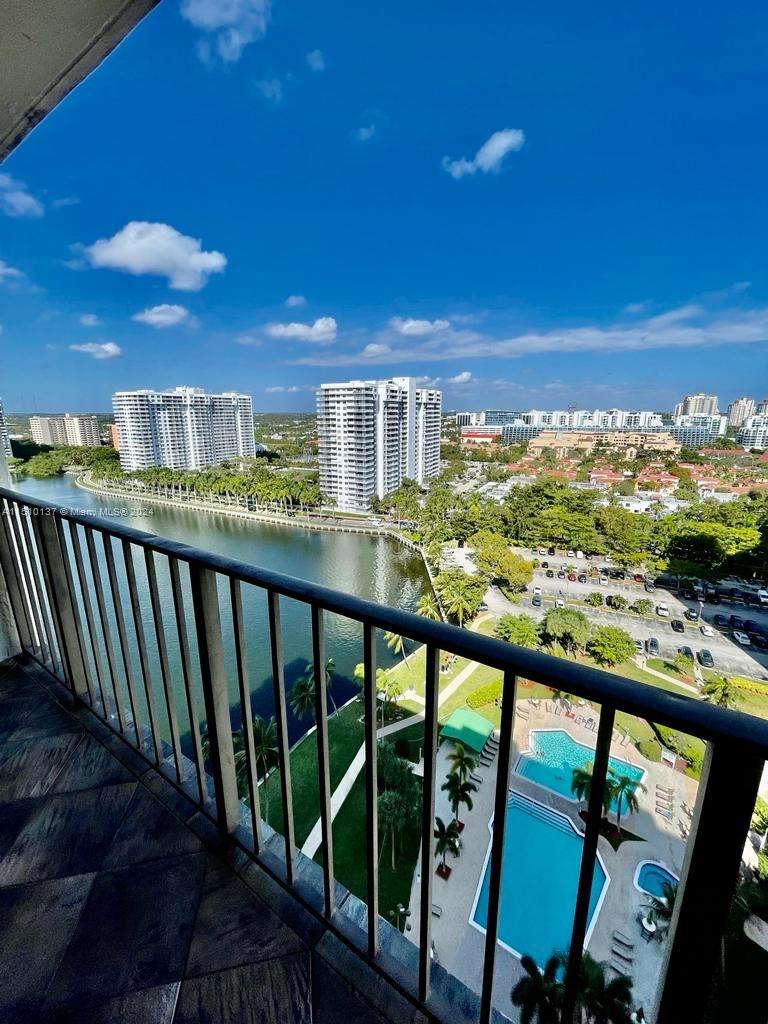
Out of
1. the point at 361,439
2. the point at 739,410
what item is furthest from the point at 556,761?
the point at 739,410

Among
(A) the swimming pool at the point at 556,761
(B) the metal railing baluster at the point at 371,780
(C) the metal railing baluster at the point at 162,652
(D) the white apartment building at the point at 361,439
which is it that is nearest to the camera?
(B) the metal railing baluster at the point at 371,780

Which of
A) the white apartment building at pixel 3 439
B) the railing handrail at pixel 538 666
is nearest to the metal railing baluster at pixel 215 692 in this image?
the railing handrail at pixel 538 666

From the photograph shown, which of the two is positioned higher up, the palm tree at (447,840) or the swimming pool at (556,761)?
the palm tree at (447,840)

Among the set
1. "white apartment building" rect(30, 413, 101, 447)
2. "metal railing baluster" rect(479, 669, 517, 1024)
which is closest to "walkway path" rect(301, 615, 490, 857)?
"metal railing baluster" rect(479, 669, 517, 1024)

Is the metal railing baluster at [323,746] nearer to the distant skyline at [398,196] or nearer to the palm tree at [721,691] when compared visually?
the distant skyline at [398,196]

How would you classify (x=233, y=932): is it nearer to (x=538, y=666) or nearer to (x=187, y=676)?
(x=187, y=676)

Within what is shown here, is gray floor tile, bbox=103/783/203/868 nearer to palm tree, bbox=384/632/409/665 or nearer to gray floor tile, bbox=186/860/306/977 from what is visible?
gray floor tile, bbox=186/860/306/977

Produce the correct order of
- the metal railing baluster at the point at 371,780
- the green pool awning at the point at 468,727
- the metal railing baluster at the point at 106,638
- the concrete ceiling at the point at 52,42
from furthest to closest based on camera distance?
the green pool awning at the point at 468,727 < the metal railing baluster at the point at 106,638 < the concrete ceiling at the point at 52,42 < the metal railing baluster at the point at 371,780
